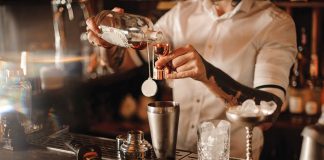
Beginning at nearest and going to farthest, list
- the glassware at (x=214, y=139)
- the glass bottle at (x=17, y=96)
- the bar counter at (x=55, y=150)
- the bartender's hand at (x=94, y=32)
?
the glassware at (x=214, y=139)
the bar counter at (x=55, y=150)
the bartender's hand at (x=94, y=32)
the glass bottle at (x=17, y=96)

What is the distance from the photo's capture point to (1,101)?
80.2 inches

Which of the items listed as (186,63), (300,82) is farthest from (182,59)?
(300,82)

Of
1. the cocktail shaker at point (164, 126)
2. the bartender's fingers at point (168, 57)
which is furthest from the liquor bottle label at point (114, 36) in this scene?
the cocktail shaker at point (164, 126)

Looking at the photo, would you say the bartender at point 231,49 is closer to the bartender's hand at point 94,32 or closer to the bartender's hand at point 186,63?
the bartender's hand at point 94,32

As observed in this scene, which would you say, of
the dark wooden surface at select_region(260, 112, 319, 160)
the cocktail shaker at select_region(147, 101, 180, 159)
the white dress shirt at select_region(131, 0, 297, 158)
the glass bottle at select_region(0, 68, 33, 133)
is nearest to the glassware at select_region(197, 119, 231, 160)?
the cocktail shaker at select_region(147, 101, 180, 159)

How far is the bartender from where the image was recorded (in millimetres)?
2227

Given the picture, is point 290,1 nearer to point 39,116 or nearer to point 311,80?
point 311,80

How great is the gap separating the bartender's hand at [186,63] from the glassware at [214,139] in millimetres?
269

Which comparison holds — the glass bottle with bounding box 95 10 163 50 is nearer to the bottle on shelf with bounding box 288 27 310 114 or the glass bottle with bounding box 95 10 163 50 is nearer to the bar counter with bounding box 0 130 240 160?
the bar counter with bounding box 0 130 240 160

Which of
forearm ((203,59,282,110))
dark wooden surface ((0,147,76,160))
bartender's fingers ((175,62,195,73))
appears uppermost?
bartender's fingers ((175,62,195,73))

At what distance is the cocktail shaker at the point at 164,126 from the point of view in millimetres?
1652

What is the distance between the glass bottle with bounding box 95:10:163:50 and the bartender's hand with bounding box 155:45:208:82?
0.35ft

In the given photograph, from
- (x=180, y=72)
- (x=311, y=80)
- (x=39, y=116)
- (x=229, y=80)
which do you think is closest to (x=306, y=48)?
(x=311, y=80)

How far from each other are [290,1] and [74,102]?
191 centimetres
